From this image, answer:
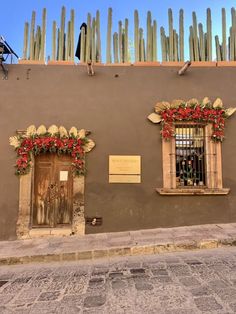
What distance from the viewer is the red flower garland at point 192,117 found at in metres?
6.93

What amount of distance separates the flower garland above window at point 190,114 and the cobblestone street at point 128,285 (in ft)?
9.83

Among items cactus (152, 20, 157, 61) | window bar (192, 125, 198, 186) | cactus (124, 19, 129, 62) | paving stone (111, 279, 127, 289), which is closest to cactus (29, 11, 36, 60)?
cactus (124, 19, 129, 62)

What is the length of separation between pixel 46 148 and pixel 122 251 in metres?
3.11

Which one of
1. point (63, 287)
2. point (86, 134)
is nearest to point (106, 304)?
point (63, 287)

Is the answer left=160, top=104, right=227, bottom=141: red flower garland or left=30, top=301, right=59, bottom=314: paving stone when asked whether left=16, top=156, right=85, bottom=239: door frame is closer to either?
left=160, top=104, right=227, bottom=141: red flower garland

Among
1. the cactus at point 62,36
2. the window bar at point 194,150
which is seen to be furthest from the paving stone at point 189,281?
the cactus at point 62,36

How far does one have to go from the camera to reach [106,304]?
3354 mm

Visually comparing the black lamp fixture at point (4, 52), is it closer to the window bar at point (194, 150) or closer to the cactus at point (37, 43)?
the cactus at point (37, 43)

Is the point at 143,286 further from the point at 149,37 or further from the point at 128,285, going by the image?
the point at 149,37

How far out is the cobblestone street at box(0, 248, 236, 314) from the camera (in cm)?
328

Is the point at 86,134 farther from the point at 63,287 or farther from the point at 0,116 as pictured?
the point at 63,287

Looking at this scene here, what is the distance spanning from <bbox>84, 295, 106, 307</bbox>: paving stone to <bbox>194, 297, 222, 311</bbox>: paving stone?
1.13 metres

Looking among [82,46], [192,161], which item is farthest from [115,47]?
[192,161]

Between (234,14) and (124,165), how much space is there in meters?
5.14
